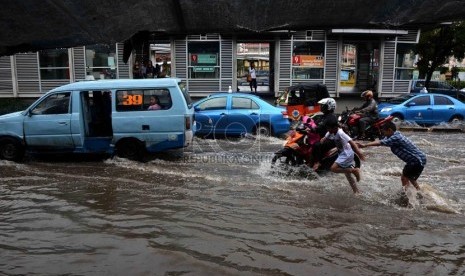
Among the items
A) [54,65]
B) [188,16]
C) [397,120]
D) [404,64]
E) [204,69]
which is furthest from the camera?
[404,64]

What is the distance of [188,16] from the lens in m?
2.05

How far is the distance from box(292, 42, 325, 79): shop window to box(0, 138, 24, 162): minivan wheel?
13.6 meters

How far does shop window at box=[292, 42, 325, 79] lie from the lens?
21203 millimetres

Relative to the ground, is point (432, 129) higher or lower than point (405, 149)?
lower

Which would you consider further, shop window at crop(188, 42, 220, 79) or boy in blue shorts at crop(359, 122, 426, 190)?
shop window at crop(188, 42, 220, 79)

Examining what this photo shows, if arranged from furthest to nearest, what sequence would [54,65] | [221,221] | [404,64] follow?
1. [404,64]
2. [54,65]
3. [221,221]

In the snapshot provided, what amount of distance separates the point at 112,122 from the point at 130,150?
78 cm

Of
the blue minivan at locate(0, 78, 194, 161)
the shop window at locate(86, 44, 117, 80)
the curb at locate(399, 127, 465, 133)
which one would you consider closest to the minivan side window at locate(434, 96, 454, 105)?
the curb at locate(399, 127, 465, 133)

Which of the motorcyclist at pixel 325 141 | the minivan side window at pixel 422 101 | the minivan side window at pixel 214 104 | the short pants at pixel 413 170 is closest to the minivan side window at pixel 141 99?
the motorcyclist at pixel 325 141

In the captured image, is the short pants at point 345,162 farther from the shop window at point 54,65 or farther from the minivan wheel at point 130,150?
the shop window at point 54,65

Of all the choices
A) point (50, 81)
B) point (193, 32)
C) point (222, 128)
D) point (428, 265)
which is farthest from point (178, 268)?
point (50, 81)

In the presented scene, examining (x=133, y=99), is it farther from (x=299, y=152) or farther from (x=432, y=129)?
(x=432, y=129)

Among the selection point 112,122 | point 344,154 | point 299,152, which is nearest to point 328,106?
point 299,152

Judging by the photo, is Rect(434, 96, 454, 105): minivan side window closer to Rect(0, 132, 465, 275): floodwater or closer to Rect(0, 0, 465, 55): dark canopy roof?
Rect(0, 132, 465, 275): floodwater
